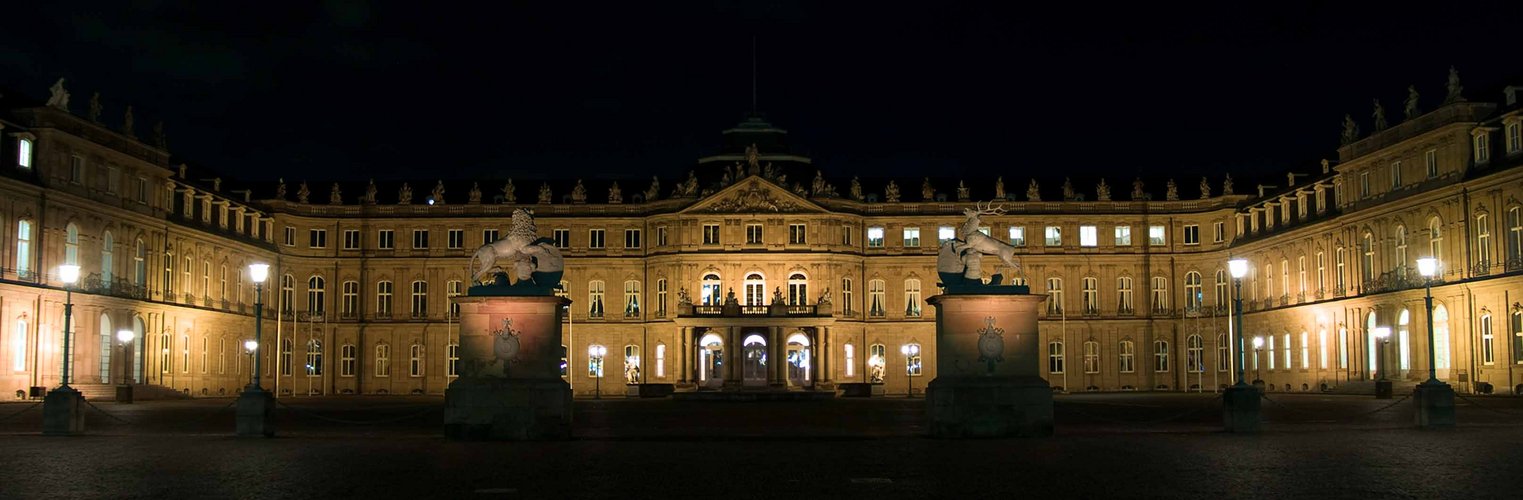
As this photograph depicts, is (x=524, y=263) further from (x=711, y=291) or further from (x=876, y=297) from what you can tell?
(x=876, y=297)

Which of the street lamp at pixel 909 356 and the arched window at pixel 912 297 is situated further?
the arched window at pixel 912 297

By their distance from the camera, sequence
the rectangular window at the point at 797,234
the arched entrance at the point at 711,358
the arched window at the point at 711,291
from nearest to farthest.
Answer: the arched entrance at the point at 711,358 → the arched window at the point at 711,291 → the rectangular window at the point at 797,234

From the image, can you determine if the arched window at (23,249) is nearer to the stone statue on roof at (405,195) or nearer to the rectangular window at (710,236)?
the stone statue on roof at (405,195)

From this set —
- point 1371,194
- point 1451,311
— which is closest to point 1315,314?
point 1371,194

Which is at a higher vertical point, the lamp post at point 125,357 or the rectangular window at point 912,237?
the rectangular window at point 912,237

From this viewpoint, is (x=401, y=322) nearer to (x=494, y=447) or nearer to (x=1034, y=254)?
(x=1034, y=254)

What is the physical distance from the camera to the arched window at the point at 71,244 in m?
64.1

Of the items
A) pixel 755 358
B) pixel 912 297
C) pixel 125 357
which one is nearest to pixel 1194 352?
pixel 912 297

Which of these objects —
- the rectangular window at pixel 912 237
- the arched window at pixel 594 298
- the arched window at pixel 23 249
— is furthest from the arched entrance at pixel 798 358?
the arched window at pixel 23 249

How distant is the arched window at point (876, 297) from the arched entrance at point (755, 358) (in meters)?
7.82

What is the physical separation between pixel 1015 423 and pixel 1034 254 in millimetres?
65049

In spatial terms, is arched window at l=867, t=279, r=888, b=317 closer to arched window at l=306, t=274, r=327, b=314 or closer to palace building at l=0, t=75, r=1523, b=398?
palace building at l=0, t=75, r=1523, b=398

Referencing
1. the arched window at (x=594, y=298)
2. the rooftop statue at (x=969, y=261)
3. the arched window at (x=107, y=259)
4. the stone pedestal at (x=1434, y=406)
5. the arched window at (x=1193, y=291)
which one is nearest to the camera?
the rooftop statue at (x=969, y=261)

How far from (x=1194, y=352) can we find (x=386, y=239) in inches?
1990
